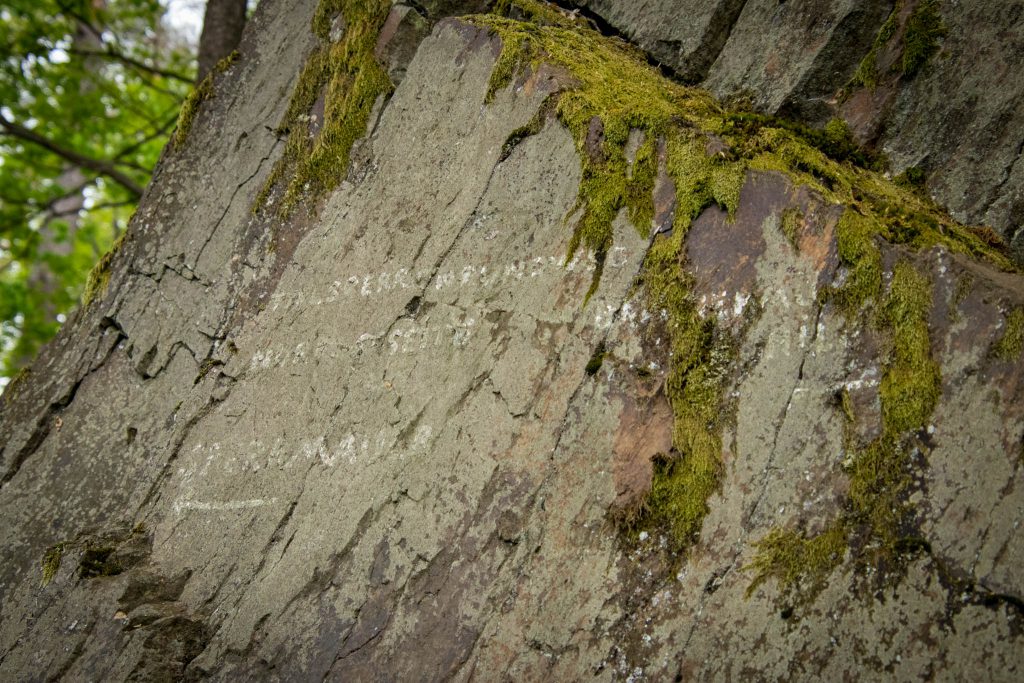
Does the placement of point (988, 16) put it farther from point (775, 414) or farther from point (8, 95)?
point (8, 95)

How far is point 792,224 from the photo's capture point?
3182 millimetres

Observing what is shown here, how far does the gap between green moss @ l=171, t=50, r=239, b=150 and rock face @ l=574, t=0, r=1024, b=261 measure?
2.73 meters

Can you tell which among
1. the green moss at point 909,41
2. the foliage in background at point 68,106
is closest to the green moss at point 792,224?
the green moss at point 909,41

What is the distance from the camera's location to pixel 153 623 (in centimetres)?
361

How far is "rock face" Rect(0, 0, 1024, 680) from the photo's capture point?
9.00ft

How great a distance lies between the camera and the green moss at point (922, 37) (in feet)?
12.9

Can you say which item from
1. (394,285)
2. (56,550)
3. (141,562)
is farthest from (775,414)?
(56,550)

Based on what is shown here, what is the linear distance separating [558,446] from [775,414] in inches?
34.9

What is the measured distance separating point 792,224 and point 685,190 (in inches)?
19.8

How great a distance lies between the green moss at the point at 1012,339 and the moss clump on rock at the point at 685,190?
0.25 m

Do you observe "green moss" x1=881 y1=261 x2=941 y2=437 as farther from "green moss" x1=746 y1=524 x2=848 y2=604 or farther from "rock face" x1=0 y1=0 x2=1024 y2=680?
"green moss" x1=746 y1=524 x2=848 y2=604

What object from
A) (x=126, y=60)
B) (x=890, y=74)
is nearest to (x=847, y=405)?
(x=890, y=74)

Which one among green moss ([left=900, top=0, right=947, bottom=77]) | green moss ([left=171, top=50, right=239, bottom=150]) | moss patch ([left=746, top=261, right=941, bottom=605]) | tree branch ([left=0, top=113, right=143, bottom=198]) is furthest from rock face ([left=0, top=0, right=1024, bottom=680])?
tree branch ([left=0, top=113, right=143, bottom=198])

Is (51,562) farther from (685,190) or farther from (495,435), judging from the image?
(685,190)
